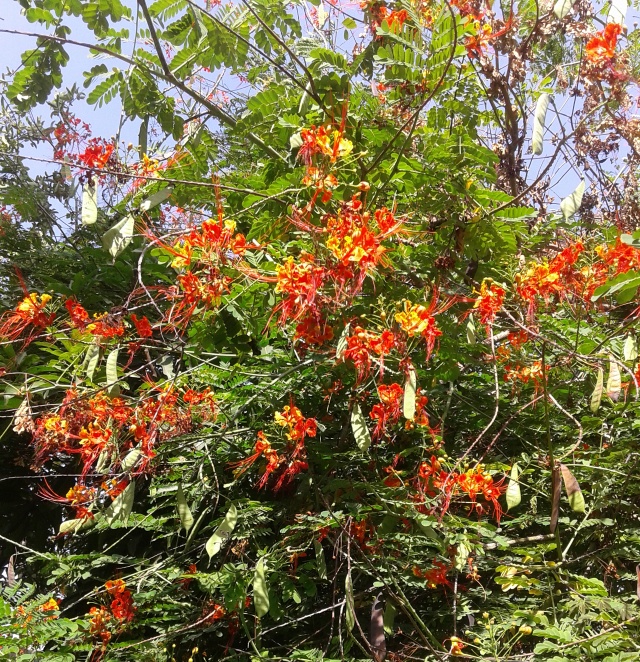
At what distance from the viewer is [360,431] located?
2297 mm

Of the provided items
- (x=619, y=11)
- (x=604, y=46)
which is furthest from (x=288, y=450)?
(x=604, y=46)

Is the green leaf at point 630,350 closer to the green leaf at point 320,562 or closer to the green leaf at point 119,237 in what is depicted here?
the green leaf at point 320,562

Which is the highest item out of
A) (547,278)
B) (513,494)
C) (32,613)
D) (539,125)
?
(539,125)

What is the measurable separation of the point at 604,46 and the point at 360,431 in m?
1.91

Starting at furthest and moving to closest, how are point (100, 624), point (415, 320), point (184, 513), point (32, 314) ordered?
point (32, 314) → point (100, 624) → point (184, 513) → point (415, 320)

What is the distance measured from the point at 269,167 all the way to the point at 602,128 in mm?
2227

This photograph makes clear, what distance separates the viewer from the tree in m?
2.37

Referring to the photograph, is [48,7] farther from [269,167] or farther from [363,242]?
[363,242]

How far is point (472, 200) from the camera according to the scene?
104 inches

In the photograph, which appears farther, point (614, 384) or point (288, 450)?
point (288, 450)

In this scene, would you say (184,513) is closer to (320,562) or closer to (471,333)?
(320,562)

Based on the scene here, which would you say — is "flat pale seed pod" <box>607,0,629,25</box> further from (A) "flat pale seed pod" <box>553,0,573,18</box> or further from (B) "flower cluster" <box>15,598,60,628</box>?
(B) "flower cluster" <box>15,598,60,628</box>

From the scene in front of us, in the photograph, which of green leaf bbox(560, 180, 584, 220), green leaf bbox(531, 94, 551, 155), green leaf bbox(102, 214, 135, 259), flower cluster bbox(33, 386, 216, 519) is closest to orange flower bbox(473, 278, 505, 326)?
green leaf bbox(560, 180, 584, 220)

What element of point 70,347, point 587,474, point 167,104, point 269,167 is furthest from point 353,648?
point 167,104
